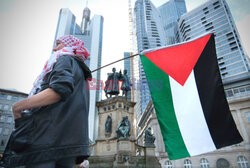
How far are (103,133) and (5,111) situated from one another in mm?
41519

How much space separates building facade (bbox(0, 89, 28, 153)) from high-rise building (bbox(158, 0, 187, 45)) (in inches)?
3831

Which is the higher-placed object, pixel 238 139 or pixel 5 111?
pixel 5 111

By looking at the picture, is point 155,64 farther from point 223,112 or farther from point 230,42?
point 230,42

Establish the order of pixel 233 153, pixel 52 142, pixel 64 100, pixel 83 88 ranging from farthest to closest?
pixel 233 153 → pixel 83 88 → pixel 64 100 → pixel 52 142

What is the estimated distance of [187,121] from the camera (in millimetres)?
3488

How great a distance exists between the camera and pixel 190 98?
3688 mm

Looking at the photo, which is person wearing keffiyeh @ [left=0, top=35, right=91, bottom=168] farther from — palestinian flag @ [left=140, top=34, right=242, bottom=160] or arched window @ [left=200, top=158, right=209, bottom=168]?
arched window @ [left=200, top=158, right=209, bottom=168]

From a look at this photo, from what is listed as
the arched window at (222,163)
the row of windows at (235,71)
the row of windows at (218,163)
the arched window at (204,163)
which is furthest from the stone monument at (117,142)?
the row of windows at (235,71)

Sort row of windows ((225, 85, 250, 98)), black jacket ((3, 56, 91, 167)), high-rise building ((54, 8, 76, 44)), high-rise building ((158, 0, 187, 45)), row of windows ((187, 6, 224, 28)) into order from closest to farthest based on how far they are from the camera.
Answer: black jacket ((3, 56, 91, 167))
row of windows ((225, 85, 250, 98))
row of windows ((187, 6, 224, 28))
high-rise building ((54, 8, 76, 44))
high-rise building ((158, 0, 187, 45))

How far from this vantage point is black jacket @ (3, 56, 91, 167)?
129cm

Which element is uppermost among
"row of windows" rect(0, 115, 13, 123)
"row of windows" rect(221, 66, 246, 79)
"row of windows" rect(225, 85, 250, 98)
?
"row of windows" rect(221, 66, 246, 79)

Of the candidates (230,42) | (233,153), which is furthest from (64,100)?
(230,42)

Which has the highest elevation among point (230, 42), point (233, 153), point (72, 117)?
point (230, 42)

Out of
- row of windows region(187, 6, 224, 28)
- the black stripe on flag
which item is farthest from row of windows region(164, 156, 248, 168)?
row of windows region(187, 6, 224, 28)
